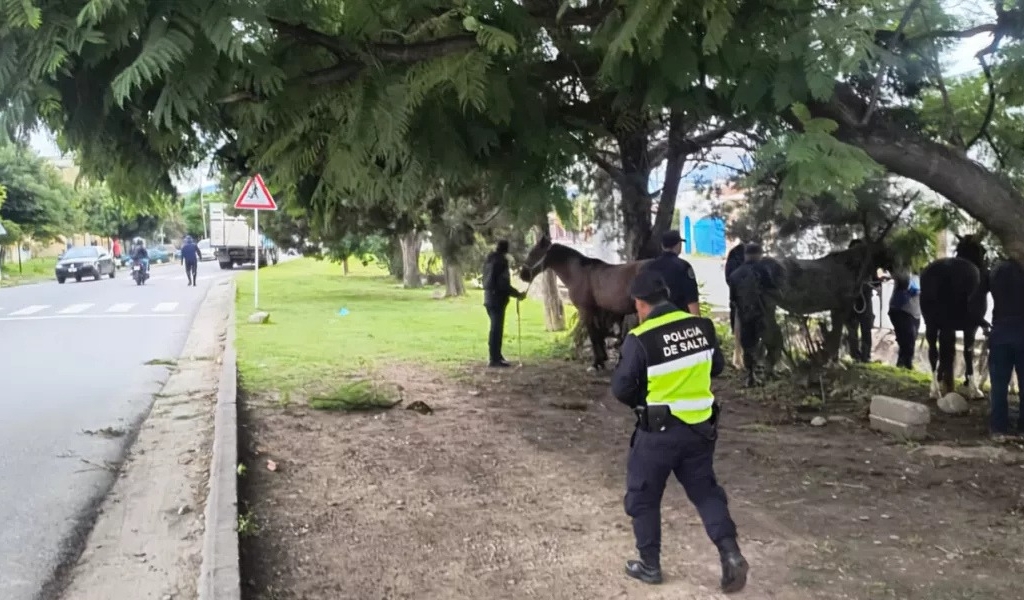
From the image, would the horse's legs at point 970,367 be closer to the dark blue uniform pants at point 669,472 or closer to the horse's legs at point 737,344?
the horse's legs at point 737,344

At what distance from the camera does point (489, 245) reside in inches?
714

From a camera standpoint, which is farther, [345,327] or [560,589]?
[345,327]

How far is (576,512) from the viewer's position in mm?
5867

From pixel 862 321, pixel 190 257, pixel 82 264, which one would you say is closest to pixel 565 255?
pixel 862 321

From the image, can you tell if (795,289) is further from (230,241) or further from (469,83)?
(230,241)

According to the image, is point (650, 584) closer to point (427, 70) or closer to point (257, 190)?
point (427, 70)

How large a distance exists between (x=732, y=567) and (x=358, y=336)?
39.9ft

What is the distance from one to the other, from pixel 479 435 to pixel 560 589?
367 centimetres

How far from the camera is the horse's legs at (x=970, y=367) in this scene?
31.7ft

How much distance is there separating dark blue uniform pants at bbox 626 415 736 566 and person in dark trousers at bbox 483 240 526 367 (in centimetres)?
775

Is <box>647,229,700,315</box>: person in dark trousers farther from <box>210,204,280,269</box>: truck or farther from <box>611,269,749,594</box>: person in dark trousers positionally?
<box>210,204,280,269</box>: truck

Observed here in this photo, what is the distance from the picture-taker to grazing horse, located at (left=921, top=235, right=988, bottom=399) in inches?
353

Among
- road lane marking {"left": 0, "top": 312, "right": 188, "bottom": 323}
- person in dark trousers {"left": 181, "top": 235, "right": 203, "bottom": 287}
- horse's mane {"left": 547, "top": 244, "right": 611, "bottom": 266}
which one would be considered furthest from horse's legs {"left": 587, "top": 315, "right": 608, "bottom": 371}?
person in dark trousers {"left": 181, "top": 235, "right": 203, "bottom": 287}

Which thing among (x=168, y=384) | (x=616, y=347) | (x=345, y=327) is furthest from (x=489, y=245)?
(x=168, y=384)
